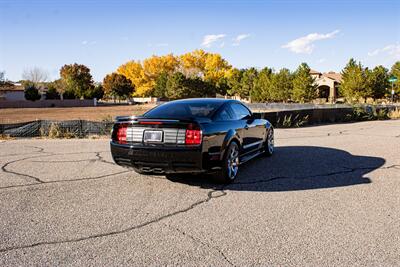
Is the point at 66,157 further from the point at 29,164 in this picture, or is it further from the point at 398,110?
the point at 398,110

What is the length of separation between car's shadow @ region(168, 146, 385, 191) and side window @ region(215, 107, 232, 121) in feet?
3.43

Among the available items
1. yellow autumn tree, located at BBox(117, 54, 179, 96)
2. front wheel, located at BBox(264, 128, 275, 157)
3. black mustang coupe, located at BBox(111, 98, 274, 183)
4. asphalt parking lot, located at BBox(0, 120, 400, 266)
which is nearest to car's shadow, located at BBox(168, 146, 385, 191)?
asphalt parking lot, located at BBox(0, 120, 400, 266)

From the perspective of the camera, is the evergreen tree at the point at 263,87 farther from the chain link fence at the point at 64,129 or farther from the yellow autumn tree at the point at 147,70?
the chain link fence at the point at 64,129

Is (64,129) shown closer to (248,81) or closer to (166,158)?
(166,158)

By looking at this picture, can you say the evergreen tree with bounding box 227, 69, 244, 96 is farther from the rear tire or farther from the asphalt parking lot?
the rear tire

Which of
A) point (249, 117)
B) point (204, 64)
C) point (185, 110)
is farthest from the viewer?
point (204, 64)

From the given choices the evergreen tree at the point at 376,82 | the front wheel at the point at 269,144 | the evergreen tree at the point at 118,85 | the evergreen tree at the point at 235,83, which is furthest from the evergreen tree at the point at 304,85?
the evergreen tree at the point at 118,85

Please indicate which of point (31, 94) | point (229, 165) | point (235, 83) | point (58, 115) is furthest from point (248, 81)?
point (229, 165)

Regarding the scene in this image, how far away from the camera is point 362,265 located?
3.09 metres

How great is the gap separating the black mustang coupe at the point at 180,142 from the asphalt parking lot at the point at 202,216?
0.39m

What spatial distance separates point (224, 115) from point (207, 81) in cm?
8487

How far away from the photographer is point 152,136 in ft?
17.6

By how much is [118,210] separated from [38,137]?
10.2 m

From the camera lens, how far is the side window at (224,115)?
5968 millimetres
